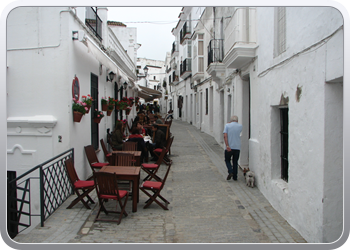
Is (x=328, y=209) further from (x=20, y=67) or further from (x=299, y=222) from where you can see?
(x=20, y=67)

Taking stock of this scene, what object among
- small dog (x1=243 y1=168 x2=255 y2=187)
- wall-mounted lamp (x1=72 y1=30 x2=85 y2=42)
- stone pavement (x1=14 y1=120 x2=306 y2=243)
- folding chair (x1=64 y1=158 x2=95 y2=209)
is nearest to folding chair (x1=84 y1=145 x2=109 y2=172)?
stone pavement (x1=14 y1=120 x2=306 y2=243)

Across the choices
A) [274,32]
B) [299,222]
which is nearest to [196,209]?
[299,222]

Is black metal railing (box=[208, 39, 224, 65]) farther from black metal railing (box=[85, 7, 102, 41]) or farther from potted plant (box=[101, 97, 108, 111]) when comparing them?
potted plant (box=[101, 97, 108, 111])

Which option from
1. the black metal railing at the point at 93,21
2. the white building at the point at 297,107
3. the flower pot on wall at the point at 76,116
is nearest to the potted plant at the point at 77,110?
the flower pot on wall at the point at 76,116

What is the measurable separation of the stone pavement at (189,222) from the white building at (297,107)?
352mm

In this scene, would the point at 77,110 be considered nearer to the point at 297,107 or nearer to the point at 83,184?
the point at 83,184

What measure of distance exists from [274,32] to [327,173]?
3.11 meters

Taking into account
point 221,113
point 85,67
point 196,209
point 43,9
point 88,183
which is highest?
point 43,9

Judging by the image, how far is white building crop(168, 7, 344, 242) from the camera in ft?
11.5

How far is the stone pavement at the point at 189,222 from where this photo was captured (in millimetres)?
4277

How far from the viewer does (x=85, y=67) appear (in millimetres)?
7297

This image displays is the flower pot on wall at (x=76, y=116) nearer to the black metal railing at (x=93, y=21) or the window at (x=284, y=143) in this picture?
the black metal railing at (x=93, y=21)

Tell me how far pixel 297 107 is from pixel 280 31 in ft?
5.92

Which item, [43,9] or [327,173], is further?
[43,9]
